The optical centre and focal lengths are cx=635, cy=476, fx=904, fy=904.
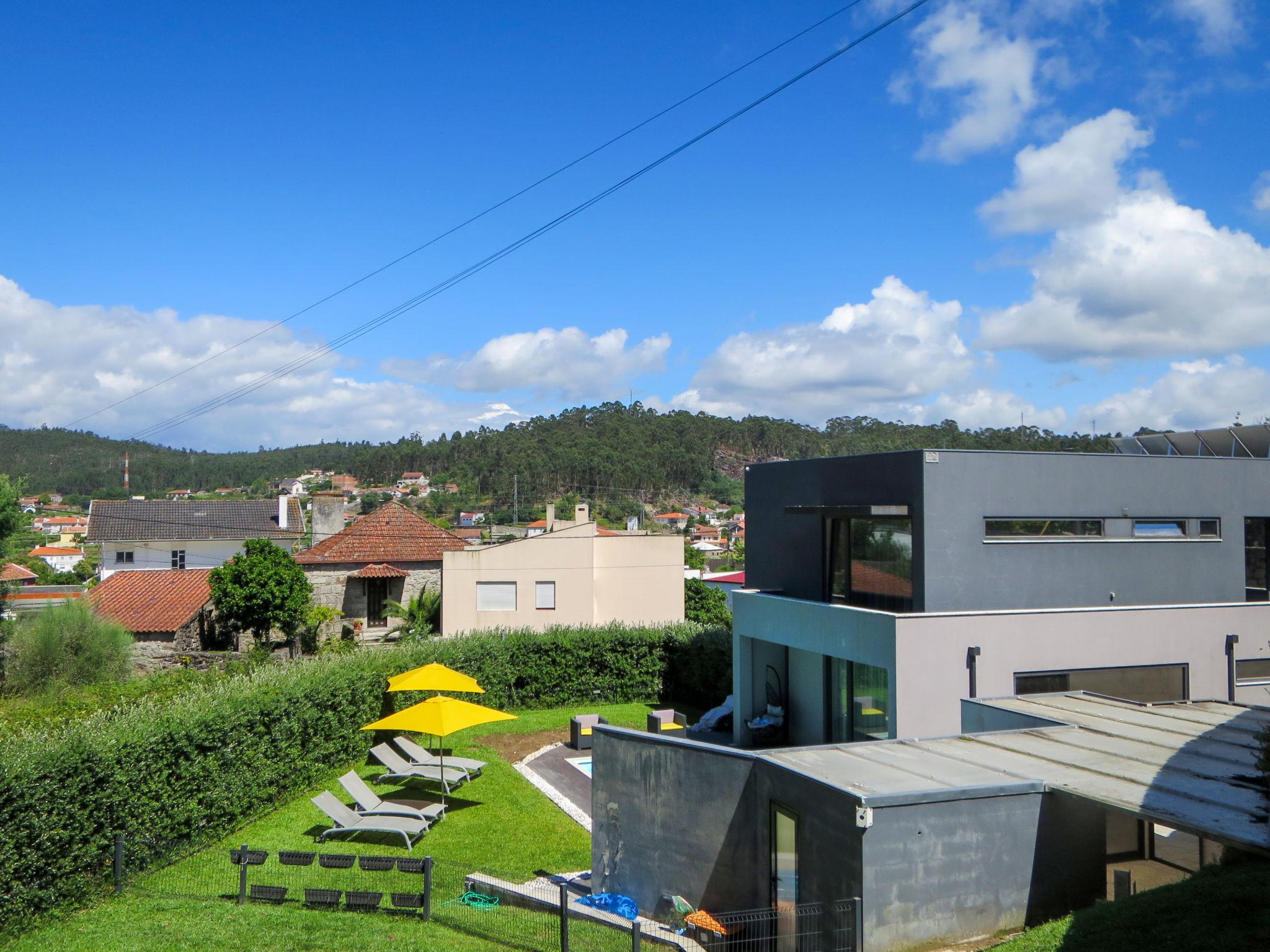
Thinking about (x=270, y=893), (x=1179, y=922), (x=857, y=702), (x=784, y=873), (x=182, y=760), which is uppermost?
(x=1179, y=922)

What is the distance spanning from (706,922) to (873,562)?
887cm

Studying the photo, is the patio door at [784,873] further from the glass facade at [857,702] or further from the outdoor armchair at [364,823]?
the outdoor armchair at [364,823]

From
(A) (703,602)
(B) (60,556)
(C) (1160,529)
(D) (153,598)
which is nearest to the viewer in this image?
(C) (1160,529)

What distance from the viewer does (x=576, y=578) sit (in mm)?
31109

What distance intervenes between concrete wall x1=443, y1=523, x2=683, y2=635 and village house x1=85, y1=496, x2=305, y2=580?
83.5ft

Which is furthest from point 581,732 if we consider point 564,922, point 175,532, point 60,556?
point 60,556

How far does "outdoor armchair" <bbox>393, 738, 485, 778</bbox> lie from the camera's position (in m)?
17.4

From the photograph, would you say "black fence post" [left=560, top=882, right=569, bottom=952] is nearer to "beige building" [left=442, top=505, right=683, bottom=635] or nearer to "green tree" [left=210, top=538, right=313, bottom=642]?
"beige building" [left=442, top=505, right=683, bottom=635]

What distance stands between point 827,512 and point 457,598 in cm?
1619

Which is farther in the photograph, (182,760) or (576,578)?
(576,578)

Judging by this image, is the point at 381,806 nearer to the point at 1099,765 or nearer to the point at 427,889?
the point at 427,889

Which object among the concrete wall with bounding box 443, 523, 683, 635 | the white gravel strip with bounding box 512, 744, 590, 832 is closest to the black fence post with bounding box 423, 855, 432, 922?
the white gravel strip with bounding box 512, 744, 590, 832

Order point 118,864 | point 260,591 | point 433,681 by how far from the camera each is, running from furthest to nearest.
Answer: point 260,591, point 433,681, point 118,864

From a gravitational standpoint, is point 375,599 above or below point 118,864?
above
